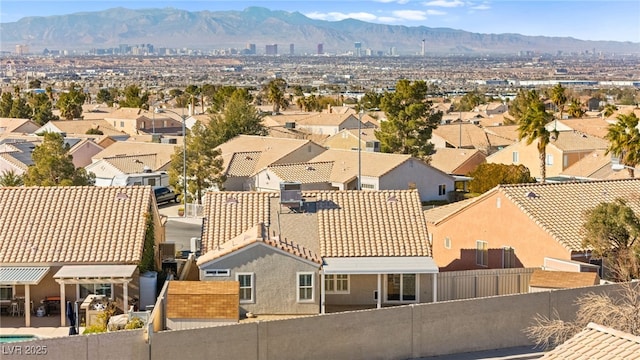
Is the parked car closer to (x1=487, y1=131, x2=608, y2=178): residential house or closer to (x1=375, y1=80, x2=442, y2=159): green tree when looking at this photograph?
(x1=375, y1=80, x2=442, y2=159): green tree

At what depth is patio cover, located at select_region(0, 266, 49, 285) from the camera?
2669 centimetres

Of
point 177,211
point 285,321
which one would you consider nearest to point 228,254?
point 285,321

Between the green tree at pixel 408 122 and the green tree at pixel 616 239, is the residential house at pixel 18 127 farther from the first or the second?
the green tree at pixel 616 239

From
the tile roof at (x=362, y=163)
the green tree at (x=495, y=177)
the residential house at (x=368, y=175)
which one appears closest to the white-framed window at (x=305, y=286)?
the residential house at (x=368, y=175)

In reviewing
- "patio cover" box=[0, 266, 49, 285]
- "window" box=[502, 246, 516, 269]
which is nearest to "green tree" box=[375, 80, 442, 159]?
"window" box=[502, 246, 516, 269]

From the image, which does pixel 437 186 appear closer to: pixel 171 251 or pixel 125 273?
pixel 171 251

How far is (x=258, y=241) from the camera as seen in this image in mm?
27516

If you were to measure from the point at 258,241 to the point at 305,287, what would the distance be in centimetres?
195

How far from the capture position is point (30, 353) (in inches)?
824

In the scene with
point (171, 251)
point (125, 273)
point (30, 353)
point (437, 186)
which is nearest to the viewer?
point (30, 353)

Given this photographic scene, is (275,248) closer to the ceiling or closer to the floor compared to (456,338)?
closer to the ceiling

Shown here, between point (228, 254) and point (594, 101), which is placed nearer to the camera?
point (228, 254)

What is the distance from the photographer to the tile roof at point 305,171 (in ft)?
183

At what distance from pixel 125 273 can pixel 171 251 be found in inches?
259
